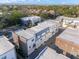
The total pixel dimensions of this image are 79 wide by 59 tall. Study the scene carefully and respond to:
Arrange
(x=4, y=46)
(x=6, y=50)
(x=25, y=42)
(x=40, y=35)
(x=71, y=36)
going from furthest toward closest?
1. (x=40, y=35)
2. (x=71, y=36)
3. (x=25, y=42)
4. (x=4, y=46)
5. (x=6, y=50)

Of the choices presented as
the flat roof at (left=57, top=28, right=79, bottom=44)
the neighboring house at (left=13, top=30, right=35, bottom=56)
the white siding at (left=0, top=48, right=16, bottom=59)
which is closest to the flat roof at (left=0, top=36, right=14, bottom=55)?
the white siding at (left=0, top=48, right=16, bottom=59)

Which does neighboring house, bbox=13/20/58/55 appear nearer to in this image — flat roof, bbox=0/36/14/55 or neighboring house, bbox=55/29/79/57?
flat roof, bbox=0/36/14/55

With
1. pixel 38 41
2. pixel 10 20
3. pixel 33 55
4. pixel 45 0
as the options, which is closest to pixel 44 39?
pixel 38 41

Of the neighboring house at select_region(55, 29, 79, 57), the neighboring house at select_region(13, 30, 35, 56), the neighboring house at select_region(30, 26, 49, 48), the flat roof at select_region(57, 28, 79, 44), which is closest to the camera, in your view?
the neighboring house at select_region(55, 29, 79, 57)

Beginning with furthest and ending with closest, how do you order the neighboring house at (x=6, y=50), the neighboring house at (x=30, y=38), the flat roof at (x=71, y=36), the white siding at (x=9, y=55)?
the neighboring house at (x=30, y=38), the flat roof at (x=71, y=36), the white siding at (x=9, y=55), the neighboring house at (x=6, y=50)

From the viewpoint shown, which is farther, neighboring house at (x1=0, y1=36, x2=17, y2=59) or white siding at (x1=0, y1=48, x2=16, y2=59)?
white siding at (x1=0, y1=48, x2=16, y2=59)

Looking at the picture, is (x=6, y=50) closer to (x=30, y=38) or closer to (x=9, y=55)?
(x=9, y=55)

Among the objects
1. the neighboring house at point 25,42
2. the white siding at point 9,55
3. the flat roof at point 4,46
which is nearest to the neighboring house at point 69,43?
the neighboring house at point 25,42

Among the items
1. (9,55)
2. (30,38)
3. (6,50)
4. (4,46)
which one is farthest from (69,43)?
(4,46)

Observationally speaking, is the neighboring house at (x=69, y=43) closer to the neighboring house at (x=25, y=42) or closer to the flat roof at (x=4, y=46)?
the neighboring house at (x=25, y=42)
